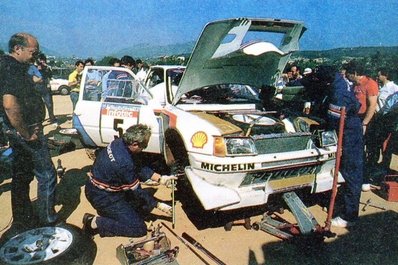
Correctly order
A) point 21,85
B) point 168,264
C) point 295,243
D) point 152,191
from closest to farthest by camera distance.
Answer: point 168,264, point 21,85, point 295,243, point 152,191

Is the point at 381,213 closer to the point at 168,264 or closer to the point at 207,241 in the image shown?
the point at 207,241

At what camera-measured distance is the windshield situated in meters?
4.71

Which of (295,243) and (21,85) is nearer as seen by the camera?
(21,85)

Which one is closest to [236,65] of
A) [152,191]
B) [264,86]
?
[264,86]

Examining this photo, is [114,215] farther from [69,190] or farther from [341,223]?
[341,223]

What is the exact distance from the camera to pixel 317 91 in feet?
14.1

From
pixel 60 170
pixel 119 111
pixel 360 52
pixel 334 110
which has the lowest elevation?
pixel 60 170

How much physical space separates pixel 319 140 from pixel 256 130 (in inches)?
30.8

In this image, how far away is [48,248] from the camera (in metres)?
2.77

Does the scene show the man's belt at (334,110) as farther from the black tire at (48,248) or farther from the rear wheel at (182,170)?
the black tire at (48,248)

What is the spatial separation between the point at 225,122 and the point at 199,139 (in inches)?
16.7

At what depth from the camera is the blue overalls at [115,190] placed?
126 inches

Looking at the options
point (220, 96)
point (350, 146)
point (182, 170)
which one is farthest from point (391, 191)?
point (182, 170)

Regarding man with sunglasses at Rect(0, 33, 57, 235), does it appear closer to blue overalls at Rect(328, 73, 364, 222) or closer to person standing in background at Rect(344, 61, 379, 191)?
blue overalls at Rect(328, 73, 364, 222)
